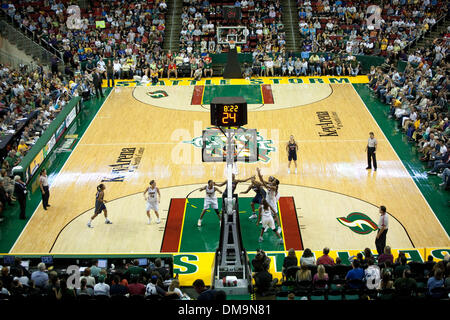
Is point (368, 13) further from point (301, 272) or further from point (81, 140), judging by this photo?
point (301, 272)

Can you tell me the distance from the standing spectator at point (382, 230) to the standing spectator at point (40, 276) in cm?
757

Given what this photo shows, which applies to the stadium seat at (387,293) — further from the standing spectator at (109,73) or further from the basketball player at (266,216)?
the standing spectator at (109,73)

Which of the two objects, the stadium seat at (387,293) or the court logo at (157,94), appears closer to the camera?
the stadium seat at (387,293)

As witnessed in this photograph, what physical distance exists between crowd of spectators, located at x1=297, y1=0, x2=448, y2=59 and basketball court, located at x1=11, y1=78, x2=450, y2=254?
274 inches

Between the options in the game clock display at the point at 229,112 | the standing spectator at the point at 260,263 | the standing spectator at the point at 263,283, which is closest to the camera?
the standing spectator at the point at 263,283

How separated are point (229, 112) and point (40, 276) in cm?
524

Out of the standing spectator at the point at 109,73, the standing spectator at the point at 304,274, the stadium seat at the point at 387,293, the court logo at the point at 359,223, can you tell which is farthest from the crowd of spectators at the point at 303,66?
the stadium seat at the point at 387,293

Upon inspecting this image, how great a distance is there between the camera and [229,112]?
13.5 m

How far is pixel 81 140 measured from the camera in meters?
24.0

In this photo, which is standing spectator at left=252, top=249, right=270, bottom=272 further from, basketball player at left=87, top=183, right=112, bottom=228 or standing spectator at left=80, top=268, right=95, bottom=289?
basketball player at left=87, top=183, right=112, bottom=228

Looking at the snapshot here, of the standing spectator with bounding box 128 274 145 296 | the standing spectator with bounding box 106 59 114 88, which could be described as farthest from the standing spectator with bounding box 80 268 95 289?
the standing spectator with bounding box 106 59 114 88

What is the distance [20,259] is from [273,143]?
12.2 metres

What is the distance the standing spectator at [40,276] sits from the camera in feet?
39.2

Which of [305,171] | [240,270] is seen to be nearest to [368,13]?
[305,171]
